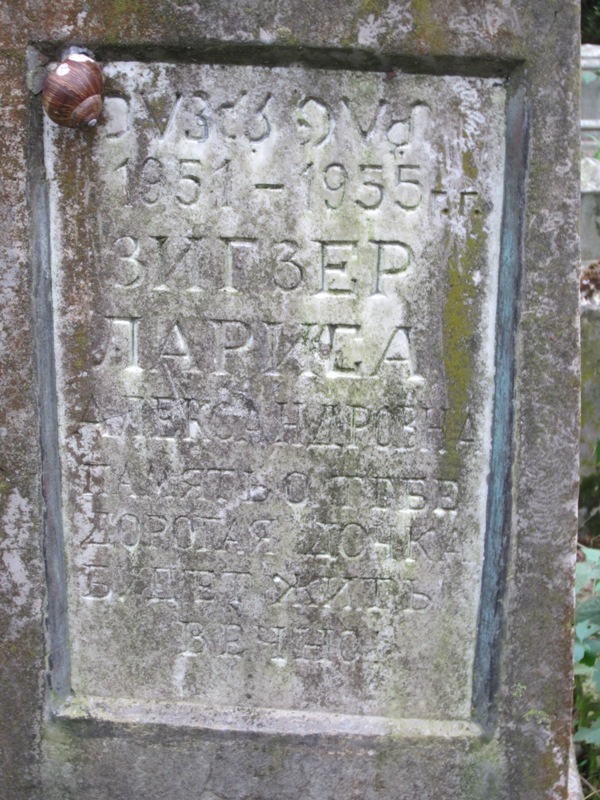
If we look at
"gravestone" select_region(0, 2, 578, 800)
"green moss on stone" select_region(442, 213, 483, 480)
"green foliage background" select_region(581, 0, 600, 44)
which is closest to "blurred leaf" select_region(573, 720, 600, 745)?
"gravestone" select_region(0, 2, 578, 800)

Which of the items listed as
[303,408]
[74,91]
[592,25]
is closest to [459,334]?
[303,408]

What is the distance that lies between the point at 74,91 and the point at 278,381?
2.44 ft

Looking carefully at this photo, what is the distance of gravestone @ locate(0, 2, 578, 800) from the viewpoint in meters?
1.60

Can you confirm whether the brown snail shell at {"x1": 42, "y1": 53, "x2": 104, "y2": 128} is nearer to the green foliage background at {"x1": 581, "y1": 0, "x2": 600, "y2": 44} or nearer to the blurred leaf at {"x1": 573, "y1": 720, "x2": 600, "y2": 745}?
the blurred leaf at {"x1": 573, "y1": 720, "x2": 600, "y2": 745}

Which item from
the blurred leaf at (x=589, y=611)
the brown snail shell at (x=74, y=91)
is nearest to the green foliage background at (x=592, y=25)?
the blurred leaf at (x=589, y=611)

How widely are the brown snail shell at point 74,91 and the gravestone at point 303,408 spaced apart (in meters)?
0.07

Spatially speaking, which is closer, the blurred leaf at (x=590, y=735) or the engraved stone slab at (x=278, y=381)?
the engraved stone slab at (x=278, y=381)

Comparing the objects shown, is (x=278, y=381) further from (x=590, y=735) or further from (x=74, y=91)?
(x=590, y=735)

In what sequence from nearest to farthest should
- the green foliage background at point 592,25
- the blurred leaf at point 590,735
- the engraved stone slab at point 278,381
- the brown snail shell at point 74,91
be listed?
the brown snail shell at point 74,91, the engraved stone slab at point 278,381, the blurred leaf at point 590,735, the green foliage background at point 592,25

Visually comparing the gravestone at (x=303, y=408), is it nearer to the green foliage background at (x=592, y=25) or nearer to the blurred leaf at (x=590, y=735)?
the blurred leaf at (x=590, y=735)

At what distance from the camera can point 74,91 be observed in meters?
1.53

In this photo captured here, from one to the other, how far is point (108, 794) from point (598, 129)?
4.92 meters

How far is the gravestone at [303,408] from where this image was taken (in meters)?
1.60

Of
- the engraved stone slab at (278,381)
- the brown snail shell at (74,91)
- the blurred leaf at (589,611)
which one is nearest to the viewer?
the brown snail shell at (74,91)
